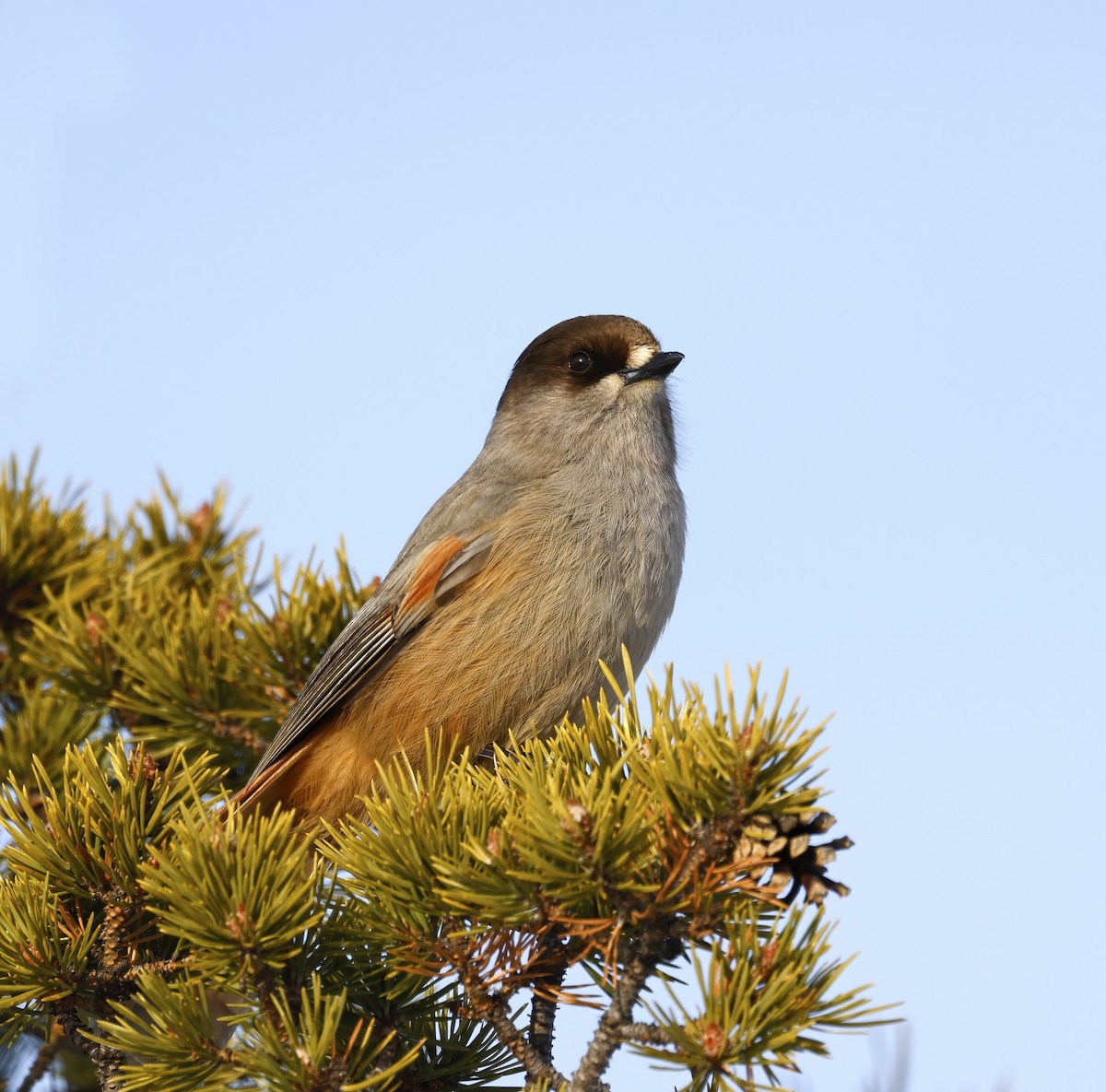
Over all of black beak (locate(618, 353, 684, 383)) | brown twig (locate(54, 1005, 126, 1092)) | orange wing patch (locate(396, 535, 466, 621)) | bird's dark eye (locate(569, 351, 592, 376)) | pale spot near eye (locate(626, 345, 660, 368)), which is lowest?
brown twig (locate(54, 1005, 126, 1092))

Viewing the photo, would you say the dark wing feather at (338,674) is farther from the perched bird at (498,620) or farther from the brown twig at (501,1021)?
the brown twig at (501,1021)

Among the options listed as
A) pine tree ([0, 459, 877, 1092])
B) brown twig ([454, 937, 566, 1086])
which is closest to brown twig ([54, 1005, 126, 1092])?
pine tree ([0, 459, 877, 1092])

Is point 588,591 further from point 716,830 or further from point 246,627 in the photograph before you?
point 716,830

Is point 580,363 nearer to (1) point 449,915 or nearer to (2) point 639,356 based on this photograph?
(2) point 639,356

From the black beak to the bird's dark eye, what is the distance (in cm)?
19

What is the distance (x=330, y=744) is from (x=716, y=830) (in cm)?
214

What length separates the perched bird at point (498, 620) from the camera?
12.8ft

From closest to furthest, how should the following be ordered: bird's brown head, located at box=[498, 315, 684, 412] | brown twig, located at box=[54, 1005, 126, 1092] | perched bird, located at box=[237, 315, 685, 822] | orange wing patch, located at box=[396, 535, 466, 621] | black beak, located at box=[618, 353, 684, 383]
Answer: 1. brown twig, located at box=[54, 1005, 126, 1092]
2. perched bird, located at box=[237, 315, 685, 822]
3. orange wing patch, located at box=[396, 535, 466, 621]
4. black beak, located at box=[618, 353, 684, 383]
5. bird's brown head, located at box=[498, 315, 684, 412]

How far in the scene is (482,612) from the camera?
4.06 metres

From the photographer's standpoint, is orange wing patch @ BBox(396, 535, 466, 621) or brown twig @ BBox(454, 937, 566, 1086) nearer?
brown twig @ BBox(454, 937, 566, 1086)

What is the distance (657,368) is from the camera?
479cm

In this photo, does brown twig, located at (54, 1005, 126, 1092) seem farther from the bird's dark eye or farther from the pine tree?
the bird's dark eye

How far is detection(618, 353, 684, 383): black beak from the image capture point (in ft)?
15.6

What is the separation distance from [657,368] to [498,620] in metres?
1.35
